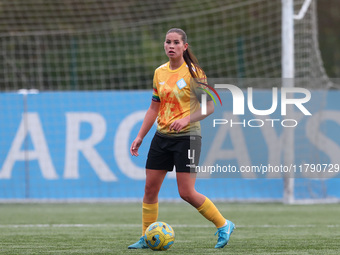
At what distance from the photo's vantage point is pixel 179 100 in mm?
6465

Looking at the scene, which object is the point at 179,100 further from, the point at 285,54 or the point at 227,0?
the point at 227,0

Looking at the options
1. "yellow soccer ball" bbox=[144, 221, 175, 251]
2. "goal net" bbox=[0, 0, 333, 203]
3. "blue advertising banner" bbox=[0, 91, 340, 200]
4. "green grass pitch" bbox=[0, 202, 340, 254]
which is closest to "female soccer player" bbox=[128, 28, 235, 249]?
"yellow soccer ball" bbox=[144, 221, 175, 251]

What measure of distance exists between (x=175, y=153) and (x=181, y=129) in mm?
228

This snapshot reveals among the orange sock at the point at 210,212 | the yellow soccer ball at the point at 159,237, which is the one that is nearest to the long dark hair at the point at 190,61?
the orange sock at the point at 210,212

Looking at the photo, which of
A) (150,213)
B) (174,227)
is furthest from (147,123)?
(174,227)

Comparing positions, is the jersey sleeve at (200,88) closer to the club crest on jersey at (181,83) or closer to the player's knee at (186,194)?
the club crest on jersey at (181,83)

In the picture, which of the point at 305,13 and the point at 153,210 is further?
the point at 305,13

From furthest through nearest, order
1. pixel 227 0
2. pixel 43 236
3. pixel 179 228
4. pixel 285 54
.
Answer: pixel 227 0 < pixel 285 54 < pixel 179 228 < pixel 43 236

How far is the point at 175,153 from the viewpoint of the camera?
256 inches

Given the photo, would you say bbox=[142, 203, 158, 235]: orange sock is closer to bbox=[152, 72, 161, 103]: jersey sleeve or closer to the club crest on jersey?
bbox=[152, 72, 161, 103]: jersey sleeve

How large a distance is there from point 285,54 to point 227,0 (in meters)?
6.95

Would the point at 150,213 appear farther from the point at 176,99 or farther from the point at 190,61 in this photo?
the point at 190,61

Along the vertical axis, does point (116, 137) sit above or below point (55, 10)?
below

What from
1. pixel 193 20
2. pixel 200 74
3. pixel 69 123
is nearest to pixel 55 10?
pixel 193 20
